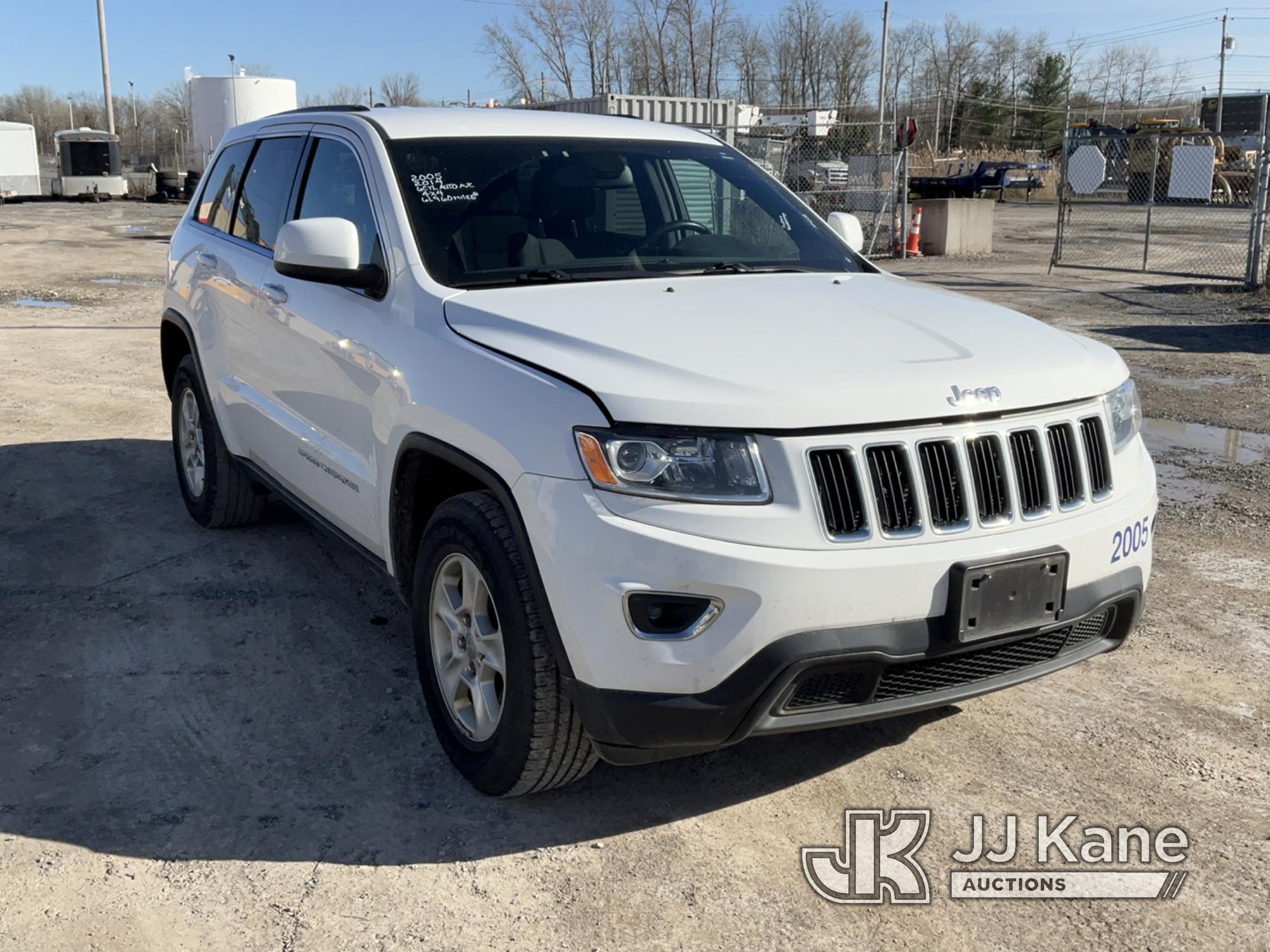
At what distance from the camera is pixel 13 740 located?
3816mm

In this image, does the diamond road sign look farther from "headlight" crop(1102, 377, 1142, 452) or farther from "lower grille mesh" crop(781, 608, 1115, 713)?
"lower grille mesh" crop(781, 608, 1115, 713)

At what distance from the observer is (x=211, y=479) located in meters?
5.73

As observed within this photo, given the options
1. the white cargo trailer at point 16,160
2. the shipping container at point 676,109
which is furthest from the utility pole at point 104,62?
the shipping container at point 676,109

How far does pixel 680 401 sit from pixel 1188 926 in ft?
5.61

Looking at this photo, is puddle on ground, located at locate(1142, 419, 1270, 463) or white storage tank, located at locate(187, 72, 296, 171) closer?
puddle on ground, located at locate(1142, 419, 1270, 463)

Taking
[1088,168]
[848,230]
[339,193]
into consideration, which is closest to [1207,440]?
[848,230]

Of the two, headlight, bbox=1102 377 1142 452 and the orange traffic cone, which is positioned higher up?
headlight, bbox=1102 377 1142 452

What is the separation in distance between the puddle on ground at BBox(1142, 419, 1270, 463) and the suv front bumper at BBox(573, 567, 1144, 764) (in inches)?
188

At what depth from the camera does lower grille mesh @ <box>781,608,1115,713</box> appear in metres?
2.93

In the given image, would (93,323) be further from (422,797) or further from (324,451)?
(422,797)

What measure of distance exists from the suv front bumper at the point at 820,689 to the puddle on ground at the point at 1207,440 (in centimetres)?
→ 477

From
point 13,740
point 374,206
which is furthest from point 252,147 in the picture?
point 13,740

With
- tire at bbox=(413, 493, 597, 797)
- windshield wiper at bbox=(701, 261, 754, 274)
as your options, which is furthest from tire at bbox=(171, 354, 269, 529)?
windshield wiper at bbox=(701, 261, 754, 274)

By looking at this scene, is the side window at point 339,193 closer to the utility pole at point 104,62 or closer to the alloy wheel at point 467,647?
the alloy wheel at point 467,647
